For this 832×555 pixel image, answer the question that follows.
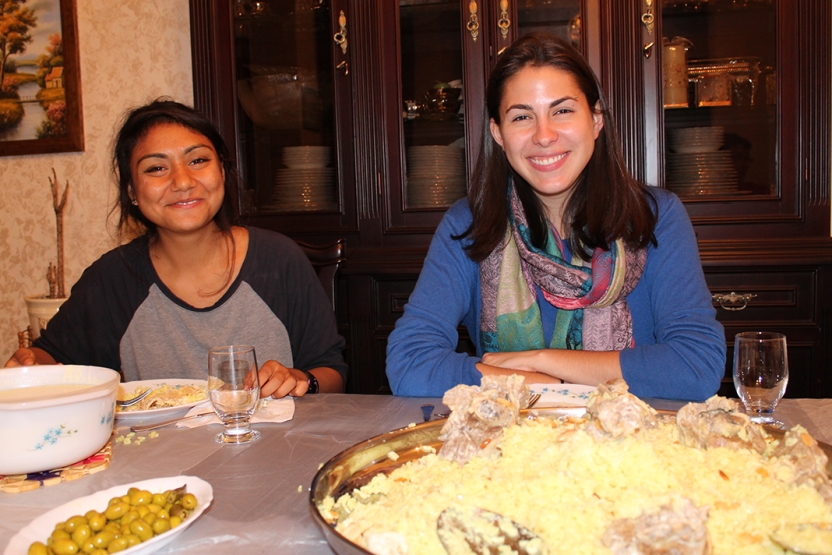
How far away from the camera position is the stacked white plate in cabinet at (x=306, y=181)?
107 inches

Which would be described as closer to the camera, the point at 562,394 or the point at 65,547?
the point at 65,547

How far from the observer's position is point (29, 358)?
1.43m

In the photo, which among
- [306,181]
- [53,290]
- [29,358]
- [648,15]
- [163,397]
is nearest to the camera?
[163,397]

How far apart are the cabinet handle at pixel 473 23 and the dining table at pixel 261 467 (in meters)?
1.69

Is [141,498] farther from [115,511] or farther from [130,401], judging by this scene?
[130,401]

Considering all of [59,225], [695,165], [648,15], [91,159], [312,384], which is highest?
[648,15]

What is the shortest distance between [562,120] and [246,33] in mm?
1711

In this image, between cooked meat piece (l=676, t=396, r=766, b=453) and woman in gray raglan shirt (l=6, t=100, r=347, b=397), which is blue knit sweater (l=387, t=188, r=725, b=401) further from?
cooked meat piece (l=676, t=396, r=766, b=453)

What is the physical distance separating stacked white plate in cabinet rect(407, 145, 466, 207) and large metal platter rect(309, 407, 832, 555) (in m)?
1.82

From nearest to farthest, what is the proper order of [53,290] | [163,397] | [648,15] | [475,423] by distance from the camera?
[475,423]
[163,397]
[648,15]
[53,290]

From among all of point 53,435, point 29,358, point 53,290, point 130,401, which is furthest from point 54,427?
point 53,290

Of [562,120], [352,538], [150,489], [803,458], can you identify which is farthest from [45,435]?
[562,120]

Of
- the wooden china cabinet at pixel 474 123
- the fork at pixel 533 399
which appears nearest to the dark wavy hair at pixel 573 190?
the fork at pixel 533 399

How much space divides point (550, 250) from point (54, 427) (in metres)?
1.16
